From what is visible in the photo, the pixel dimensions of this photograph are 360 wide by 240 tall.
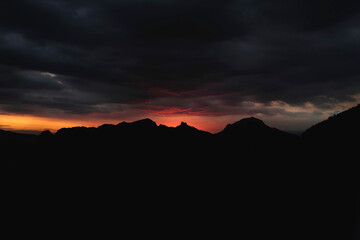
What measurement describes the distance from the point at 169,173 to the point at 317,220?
22.2 m

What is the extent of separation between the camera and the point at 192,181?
118 ft

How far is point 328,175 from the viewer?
65.9 feet

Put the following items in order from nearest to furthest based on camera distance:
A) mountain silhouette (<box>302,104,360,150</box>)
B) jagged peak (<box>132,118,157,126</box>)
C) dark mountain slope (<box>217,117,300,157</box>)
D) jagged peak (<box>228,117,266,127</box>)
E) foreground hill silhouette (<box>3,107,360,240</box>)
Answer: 1. mountain silhouette (<box>302,104,360,150</box>)
2. foreground hill silhouette (<box>3,107,360,240</box>)
3. dark mountain slope (<box>217,117,300,157</box>)
4. jagged peak (<box>132,118,157,126</box>)
5. jagged peak (<box>228,117,266,127</box>)

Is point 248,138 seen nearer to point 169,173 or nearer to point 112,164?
point 169,173

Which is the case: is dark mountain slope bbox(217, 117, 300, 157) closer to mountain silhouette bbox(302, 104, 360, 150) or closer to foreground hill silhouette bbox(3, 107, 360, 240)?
foreground hill silhouette bbox(3, 107, 360, 240)

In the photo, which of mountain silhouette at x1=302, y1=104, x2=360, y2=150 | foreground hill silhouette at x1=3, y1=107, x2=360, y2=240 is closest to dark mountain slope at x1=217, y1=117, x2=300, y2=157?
foreground hill silhouette at x1=3, y1=107, x2=360, y2=240

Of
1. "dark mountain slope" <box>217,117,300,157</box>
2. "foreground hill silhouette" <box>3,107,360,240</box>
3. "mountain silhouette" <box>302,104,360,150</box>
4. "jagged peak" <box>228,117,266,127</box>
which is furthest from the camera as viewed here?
"jagged peak" <box>228,117,266,127</box>

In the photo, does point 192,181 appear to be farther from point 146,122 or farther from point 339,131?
point 339,131

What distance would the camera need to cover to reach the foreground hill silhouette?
2061 cm

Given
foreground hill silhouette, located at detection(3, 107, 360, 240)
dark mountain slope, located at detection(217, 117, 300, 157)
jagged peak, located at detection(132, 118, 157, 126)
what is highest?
jagged peak, located at detection(132, 118, 157, 126)

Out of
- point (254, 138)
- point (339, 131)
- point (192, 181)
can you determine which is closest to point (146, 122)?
point (192, 181)

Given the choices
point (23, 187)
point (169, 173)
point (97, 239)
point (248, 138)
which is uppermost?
point (248, 138)

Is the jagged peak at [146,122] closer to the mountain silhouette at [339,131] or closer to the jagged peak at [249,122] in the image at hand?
the jagged peak at [249,122]

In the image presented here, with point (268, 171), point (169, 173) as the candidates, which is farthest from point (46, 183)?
A: point (268, 171)
